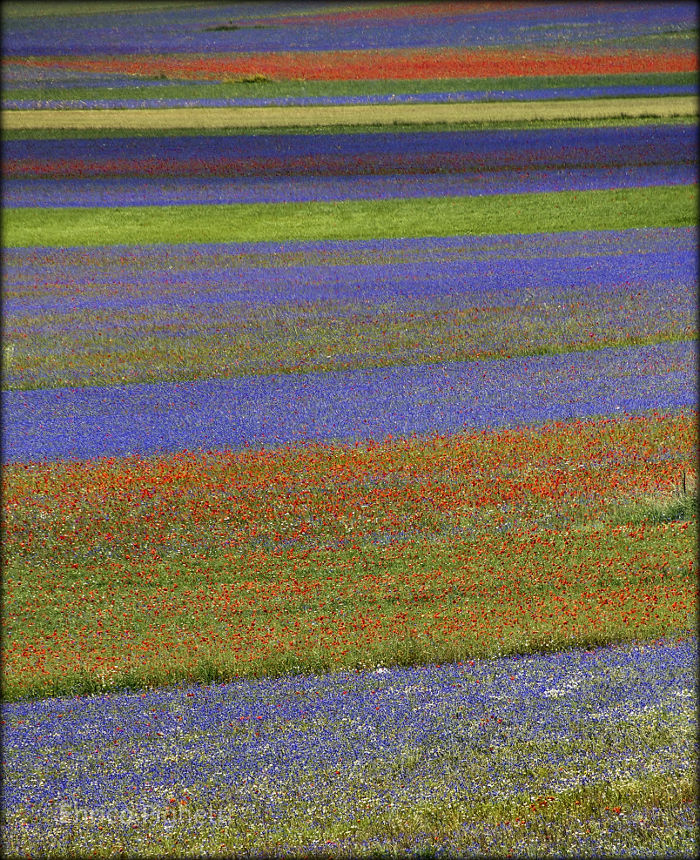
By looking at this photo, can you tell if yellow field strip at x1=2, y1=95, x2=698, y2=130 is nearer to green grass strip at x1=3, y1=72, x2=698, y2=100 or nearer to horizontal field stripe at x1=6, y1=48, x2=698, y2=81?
green grass strip at x1=3, y1=72, x2=698, y2=100

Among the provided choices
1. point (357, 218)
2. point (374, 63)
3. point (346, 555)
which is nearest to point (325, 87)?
point (374, 63)

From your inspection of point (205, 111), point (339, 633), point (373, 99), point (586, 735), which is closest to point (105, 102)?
point (205, 111)

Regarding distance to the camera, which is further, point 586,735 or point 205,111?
point 205,111

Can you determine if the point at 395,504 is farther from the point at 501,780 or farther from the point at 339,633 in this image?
the point at 501,780

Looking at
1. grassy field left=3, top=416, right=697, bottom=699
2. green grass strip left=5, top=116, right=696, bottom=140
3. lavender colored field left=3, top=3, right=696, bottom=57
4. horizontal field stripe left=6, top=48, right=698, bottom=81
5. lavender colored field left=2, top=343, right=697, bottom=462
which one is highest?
lavender colored field left=3, top=3, right=696, bottom=57

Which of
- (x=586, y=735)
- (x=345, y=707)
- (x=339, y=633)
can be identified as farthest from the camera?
(x=339, y=633)

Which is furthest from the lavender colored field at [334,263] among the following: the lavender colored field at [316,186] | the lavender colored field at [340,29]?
the lavender colored field at [340,29]

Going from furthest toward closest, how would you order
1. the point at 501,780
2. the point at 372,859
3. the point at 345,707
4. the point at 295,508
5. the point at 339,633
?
the point at 295,508 → the point at 339,633 → the point at 345,707 → the point at 501,780 → the point at 372,859

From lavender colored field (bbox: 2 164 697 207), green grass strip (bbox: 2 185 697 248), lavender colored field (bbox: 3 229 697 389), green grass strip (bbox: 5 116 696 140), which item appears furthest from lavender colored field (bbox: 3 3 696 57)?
lavender colored field (bbox: 3 229 697 389)
